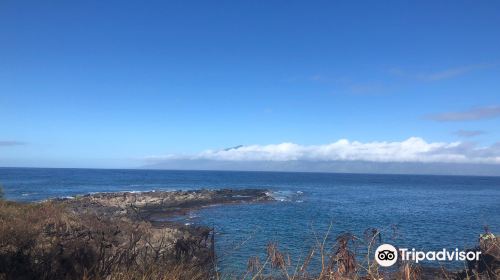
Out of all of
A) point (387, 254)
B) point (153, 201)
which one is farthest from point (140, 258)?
point (153, 201)

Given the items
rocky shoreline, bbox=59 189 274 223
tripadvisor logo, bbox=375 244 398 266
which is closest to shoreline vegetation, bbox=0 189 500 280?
tripadvisor logo, bbox=375 244 398 266

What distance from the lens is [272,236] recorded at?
32.5 metres

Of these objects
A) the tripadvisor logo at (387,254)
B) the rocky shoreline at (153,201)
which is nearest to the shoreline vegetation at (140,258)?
the tripadvisor logo at (387,254)

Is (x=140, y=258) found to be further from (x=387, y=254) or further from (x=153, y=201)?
(x=153, y=201)

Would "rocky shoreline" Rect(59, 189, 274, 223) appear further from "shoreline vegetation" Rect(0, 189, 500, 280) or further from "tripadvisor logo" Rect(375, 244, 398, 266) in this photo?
"tripadvisor logo" Rect(375, 244, 398, 266)

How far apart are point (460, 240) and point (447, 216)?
17326mm

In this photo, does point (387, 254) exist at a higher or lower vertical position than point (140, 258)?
higher

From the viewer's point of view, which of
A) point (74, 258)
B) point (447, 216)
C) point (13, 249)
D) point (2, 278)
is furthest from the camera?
point (447, 216)

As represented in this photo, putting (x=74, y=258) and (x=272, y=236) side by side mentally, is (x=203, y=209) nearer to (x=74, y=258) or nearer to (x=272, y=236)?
(x=272, y=236)

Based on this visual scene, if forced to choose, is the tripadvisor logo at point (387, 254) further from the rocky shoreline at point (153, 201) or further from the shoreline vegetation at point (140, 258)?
the rocky shoreline at point (153, 201)

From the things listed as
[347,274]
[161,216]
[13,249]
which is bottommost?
[161,216]

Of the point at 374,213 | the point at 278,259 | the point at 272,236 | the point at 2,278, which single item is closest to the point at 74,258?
the point at 2,278

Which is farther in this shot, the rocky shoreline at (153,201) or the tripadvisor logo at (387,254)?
→ the rocky shoreline at (153,201)

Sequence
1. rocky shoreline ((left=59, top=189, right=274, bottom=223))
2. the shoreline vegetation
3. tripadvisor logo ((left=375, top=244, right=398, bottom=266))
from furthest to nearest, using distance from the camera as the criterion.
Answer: rocky shoreline ((left=59, top=189, right=274, bottom=223)) → tripadvisor logo ((left=375, top=244, right=398, bottom=266)) → the shoreline vegetation
